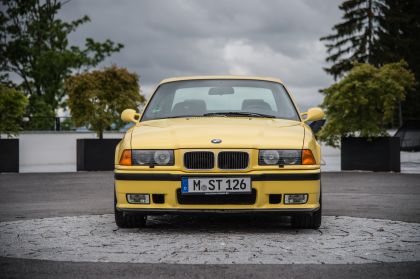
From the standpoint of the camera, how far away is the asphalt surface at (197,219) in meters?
4.36

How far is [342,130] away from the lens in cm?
1833

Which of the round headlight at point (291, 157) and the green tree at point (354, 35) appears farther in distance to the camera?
the green tree at point (354, 35)

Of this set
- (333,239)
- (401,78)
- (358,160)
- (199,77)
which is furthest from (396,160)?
(333,239)

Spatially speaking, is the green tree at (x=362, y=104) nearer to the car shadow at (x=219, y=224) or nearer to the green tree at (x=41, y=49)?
the car shadow at (x=219, y=224)

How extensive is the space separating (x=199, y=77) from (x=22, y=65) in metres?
36.1

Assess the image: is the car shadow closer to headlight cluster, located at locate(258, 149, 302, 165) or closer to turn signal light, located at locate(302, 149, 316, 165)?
headlight cluster, located at locate(258, 149, 302, 165)

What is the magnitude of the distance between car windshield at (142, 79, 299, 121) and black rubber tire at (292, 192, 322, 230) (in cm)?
116

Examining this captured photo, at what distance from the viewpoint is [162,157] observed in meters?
5.99

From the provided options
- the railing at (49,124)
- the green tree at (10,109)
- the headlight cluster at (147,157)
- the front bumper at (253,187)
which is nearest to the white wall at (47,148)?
the railing at (49,124)

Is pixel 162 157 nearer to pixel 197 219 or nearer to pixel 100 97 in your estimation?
pixel 197 219

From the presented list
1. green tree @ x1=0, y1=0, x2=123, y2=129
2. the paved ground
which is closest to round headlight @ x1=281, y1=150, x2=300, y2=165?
the paved ground

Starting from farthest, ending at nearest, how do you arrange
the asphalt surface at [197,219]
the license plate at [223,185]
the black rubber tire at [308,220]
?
the black rubber tire at [308,220], the license plate at [223,185], the asphalt surface at [197,219]

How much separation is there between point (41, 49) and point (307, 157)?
37.3m

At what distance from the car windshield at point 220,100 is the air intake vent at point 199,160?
1.13m
